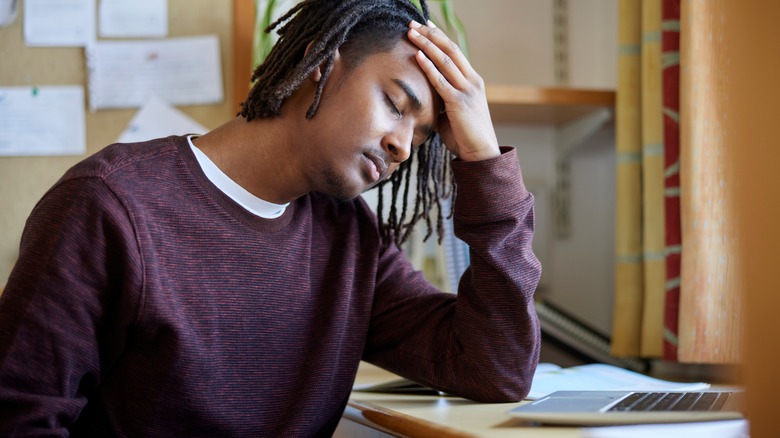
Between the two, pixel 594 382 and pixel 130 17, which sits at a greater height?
pixel 130 17

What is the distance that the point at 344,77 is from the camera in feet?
3.11

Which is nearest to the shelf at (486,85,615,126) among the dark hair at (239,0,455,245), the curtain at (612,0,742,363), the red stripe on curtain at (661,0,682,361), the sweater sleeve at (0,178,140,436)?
the curtain at (612,0,742,363)

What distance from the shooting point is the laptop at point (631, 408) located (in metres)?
0.69

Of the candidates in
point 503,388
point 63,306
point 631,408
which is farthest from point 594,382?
point 63,306

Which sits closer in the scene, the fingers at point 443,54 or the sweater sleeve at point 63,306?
the sweater sleeve at point 63,306

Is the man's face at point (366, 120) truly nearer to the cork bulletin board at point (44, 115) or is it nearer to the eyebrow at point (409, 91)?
the eyebrow at point (409, 91)

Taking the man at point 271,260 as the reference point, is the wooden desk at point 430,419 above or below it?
below

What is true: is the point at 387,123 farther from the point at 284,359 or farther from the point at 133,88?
the point at 133,88

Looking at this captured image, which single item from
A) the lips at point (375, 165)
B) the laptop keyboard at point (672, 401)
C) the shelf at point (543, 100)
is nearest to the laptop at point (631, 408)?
the laptop keyboard at point (672, 401)

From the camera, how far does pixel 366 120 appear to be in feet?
3.01

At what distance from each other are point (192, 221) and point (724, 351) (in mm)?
868

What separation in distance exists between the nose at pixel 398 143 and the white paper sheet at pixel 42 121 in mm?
835

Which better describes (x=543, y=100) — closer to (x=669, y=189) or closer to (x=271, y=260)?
(x=669, y=189)

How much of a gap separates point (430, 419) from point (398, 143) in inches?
12.5
